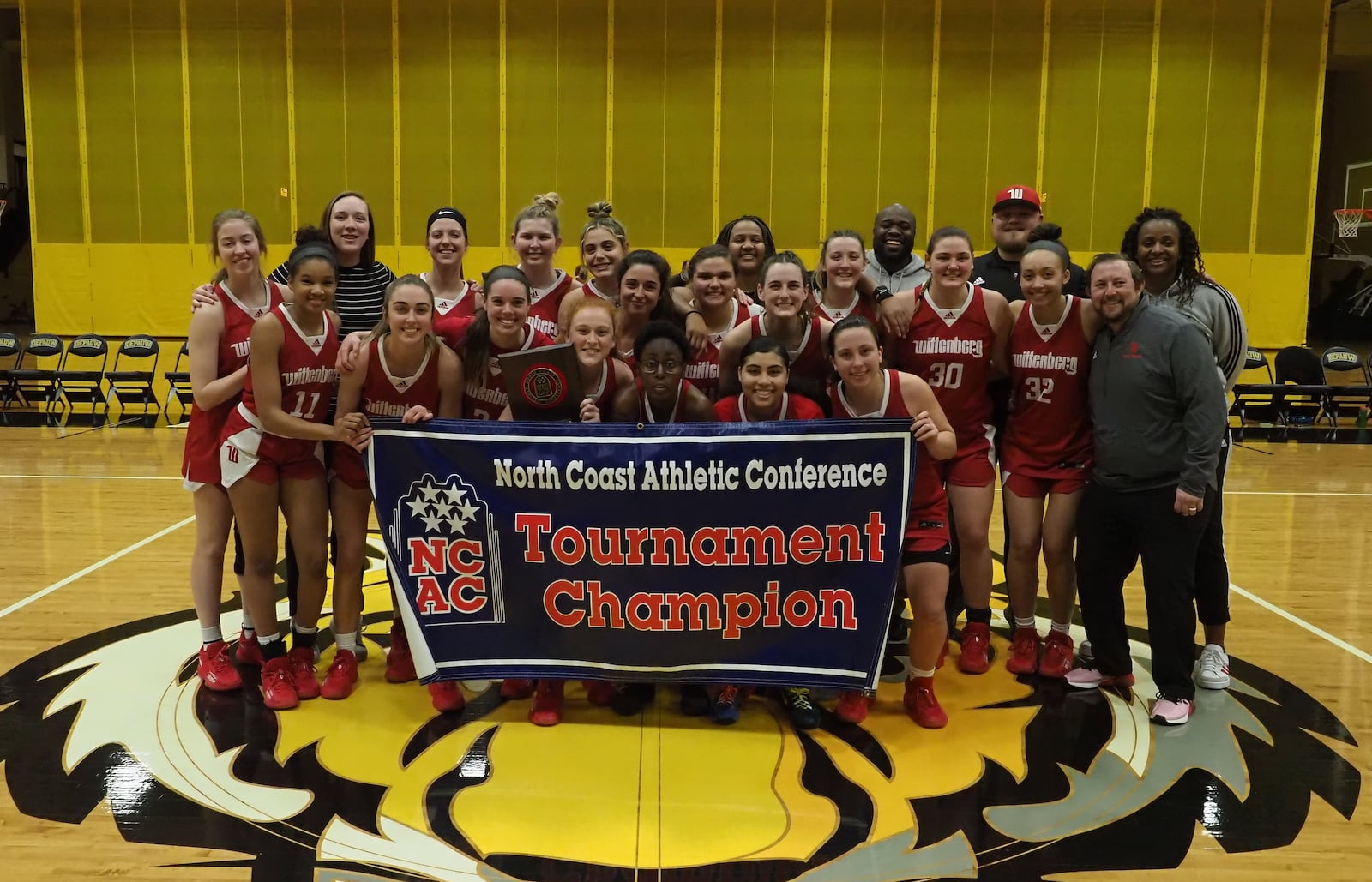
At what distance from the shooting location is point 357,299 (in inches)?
153

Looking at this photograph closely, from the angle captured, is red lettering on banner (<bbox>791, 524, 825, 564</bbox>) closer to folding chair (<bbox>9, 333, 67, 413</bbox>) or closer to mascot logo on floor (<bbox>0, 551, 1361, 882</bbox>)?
mascot logo on floor (<bbox>0, 551, 1361, 882</bbox>)

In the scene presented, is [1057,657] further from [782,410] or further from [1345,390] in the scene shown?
[1345,390]

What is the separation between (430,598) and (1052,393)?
2.42 m

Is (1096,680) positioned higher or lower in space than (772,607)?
lower

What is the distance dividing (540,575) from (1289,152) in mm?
13093

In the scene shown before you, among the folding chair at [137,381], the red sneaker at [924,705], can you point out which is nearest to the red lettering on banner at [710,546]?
the red sneaker at [924,705]

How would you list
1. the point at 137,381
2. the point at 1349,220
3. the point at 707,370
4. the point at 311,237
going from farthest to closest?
the point at 1349,220, the point at 137,381, the point at 311,237, the point at 707,370

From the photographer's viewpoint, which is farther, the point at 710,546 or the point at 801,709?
the point at 801,709

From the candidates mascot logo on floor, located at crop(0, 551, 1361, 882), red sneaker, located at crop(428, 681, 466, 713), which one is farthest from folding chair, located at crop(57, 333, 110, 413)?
red sneaker, located at crop(428, 681, 466, 713)

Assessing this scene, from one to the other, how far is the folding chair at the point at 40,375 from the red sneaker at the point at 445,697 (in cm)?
1029

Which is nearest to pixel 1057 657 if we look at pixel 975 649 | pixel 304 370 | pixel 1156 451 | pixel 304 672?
pixel 975 649

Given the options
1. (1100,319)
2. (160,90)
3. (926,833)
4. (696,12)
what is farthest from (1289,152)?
(160,90)

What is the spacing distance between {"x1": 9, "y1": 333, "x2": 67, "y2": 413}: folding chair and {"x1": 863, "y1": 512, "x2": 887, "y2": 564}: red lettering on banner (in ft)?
37.5

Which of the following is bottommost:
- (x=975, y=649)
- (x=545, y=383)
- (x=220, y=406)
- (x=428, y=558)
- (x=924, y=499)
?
(x=975, y=649)
